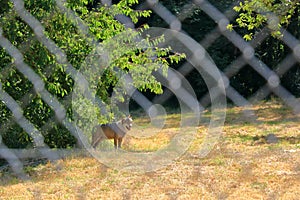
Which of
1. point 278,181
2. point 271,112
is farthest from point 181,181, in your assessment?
point 271,112

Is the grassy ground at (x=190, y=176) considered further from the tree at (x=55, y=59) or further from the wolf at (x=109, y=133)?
the tree at (x=55, y=59)

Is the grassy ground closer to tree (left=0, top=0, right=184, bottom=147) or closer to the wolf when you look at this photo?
the wolf

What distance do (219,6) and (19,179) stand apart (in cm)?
585

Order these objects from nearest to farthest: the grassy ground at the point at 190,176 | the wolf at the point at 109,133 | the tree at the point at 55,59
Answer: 1. the grassy ground at the point at 190,176
2. the tree at the point at 55,59
3. the wolf at the point at 109,133

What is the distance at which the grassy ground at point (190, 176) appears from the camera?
4223mm

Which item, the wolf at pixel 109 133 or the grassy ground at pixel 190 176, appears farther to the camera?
the wolf at pixel 109 133

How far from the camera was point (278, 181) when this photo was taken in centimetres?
447

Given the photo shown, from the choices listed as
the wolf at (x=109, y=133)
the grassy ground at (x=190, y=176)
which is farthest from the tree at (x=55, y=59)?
the grassy ground at (x=190, y=176)

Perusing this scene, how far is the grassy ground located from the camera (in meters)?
4.22

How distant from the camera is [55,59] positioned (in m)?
5.41

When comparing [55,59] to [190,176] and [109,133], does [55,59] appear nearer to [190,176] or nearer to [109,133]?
[109,133]

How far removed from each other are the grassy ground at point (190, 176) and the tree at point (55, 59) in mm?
476

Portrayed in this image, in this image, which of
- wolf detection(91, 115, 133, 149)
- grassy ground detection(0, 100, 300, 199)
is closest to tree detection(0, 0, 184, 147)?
wolf detection(91, 115, 133, 149)

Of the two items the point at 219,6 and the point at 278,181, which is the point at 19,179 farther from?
the point at 219,6
